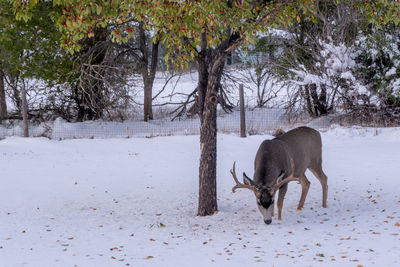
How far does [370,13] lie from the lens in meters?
9.47

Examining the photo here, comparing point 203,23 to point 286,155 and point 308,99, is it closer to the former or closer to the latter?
point 286,155

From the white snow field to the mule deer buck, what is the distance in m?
0.42

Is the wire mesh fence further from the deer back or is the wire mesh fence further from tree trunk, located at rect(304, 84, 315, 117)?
the deer back

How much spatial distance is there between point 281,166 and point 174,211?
84.4 inches

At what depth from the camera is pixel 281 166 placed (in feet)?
30.1

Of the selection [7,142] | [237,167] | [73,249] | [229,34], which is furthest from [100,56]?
[73,249]

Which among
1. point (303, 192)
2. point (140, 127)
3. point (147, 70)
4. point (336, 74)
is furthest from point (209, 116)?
point (147, 70)

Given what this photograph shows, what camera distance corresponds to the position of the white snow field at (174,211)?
7.32 m

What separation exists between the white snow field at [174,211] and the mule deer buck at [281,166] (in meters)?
0.42

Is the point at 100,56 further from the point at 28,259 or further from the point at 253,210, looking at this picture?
the point at 28,259

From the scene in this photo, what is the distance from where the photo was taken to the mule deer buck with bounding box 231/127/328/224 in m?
8.59

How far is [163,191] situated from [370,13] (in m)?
5.31

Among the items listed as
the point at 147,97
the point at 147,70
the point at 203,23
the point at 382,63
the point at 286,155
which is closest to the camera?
the point at 203,23

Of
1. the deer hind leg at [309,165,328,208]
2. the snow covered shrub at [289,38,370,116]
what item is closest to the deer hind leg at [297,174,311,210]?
the deer hind leg at [309,165,328,208]
